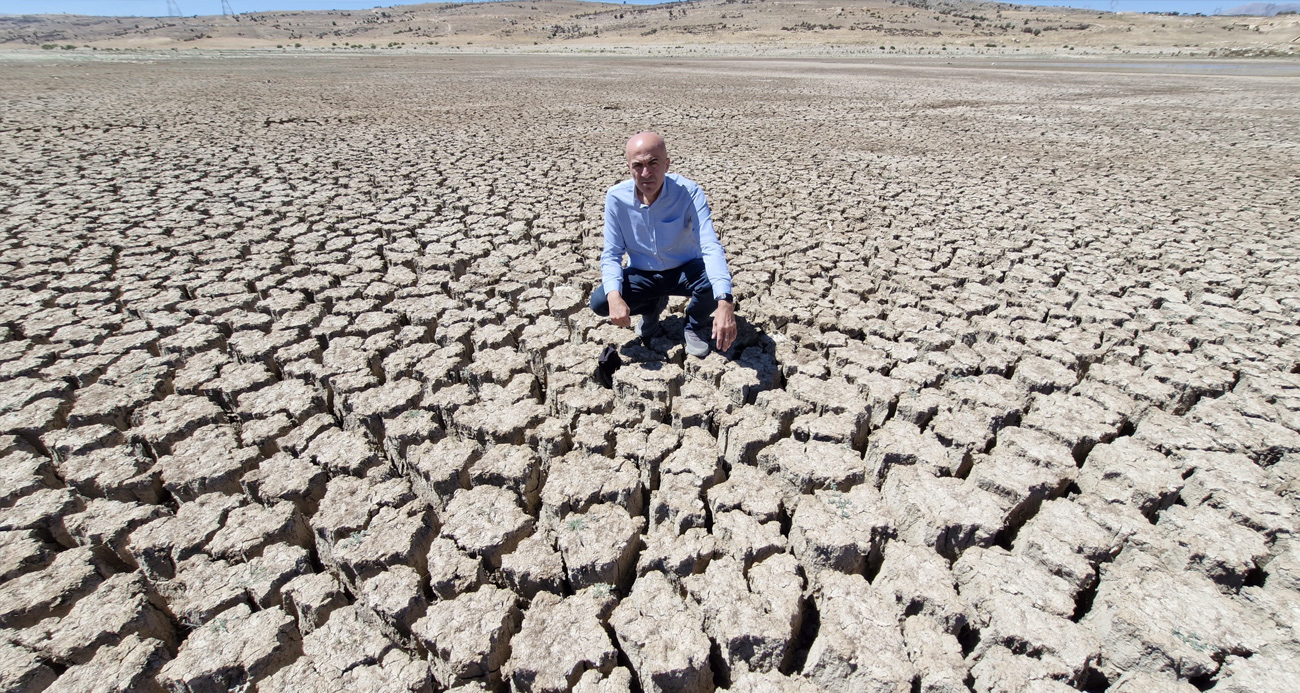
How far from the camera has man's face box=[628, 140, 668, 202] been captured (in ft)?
7.75

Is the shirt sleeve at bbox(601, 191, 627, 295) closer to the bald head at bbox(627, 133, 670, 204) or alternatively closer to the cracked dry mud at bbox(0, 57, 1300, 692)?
the bald head at bbox(627, 133, 670, 204)

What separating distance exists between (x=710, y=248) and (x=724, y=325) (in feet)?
1.40

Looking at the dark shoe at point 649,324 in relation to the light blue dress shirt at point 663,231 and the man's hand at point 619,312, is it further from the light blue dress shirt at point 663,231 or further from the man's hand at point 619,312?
the man's hand at point 619,312

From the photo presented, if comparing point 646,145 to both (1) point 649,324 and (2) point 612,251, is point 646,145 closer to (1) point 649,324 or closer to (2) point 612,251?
(2) point 612,251

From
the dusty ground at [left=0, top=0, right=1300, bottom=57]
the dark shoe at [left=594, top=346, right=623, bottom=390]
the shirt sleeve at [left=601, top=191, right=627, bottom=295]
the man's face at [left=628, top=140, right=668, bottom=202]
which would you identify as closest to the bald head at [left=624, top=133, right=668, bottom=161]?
the man's face at [left=628, top=140, right=668, bottom=202]

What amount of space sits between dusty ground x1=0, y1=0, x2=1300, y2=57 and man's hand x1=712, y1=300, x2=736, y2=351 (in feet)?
112

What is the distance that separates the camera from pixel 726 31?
4453 cm

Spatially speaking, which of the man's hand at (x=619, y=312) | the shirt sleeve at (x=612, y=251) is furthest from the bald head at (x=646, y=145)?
the man's hand at (x=619, y=312)

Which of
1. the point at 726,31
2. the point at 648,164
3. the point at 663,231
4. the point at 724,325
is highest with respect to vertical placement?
the point at 726,31

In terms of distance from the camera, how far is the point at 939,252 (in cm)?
385

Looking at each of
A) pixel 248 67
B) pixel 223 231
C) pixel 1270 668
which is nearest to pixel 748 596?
pixel 1270 668

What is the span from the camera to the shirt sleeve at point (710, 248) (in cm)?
244

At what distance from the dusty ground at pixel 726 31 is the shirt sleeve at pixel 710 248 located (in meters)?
33.8

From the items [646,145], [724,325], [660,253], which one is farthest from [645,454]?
[646,145]
